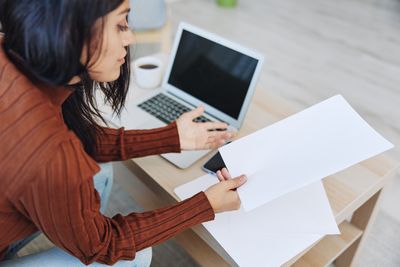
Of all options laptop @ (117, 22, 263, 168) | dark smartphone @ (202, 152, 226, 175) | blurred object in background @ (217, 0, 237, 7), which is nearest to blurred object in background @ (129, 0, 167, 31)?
laptop @ (117, 22, 263, 168)

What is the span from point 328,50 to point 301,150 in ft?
6.45

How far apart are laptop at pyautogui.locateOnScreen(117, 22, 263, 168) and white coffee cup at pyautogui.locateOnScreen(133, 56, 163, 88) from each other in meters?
0.03

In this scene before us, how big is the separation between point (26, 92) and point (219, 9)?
105 inches

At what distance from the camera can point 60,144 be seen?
2.23ft

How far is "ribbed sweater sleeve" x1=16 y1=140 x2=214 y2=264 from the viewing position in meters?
0.67

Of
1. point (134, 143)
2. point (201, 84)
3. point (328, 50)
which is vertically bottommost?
point (328, 50)

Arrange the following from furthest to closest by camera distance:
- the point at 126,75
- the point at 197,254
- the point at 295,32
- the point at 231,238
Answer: the point at 295,32
the point at 197,254
the point at 126,75
the point at 231,238

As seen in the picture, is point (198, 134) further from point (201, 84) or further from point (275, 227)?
point (275, 227)

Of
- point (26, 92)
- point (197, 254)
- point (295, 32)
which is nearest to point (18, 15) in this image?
point (26, 92)

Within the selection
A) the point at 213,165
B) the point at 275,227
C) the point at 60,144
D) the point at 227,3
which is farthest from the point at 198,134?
the point at 227,3

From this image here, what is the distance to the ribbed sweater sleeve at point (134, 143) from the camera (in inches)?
40.8

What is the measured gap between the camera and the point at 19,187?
666mm

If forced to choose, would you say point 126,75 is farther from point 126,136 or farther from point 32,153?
point 32,153

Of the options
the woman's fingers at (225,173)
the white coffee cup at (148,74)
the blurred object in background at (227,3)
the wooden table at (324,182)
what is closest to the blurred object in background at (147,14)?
the white coffee cup at (148,74)
